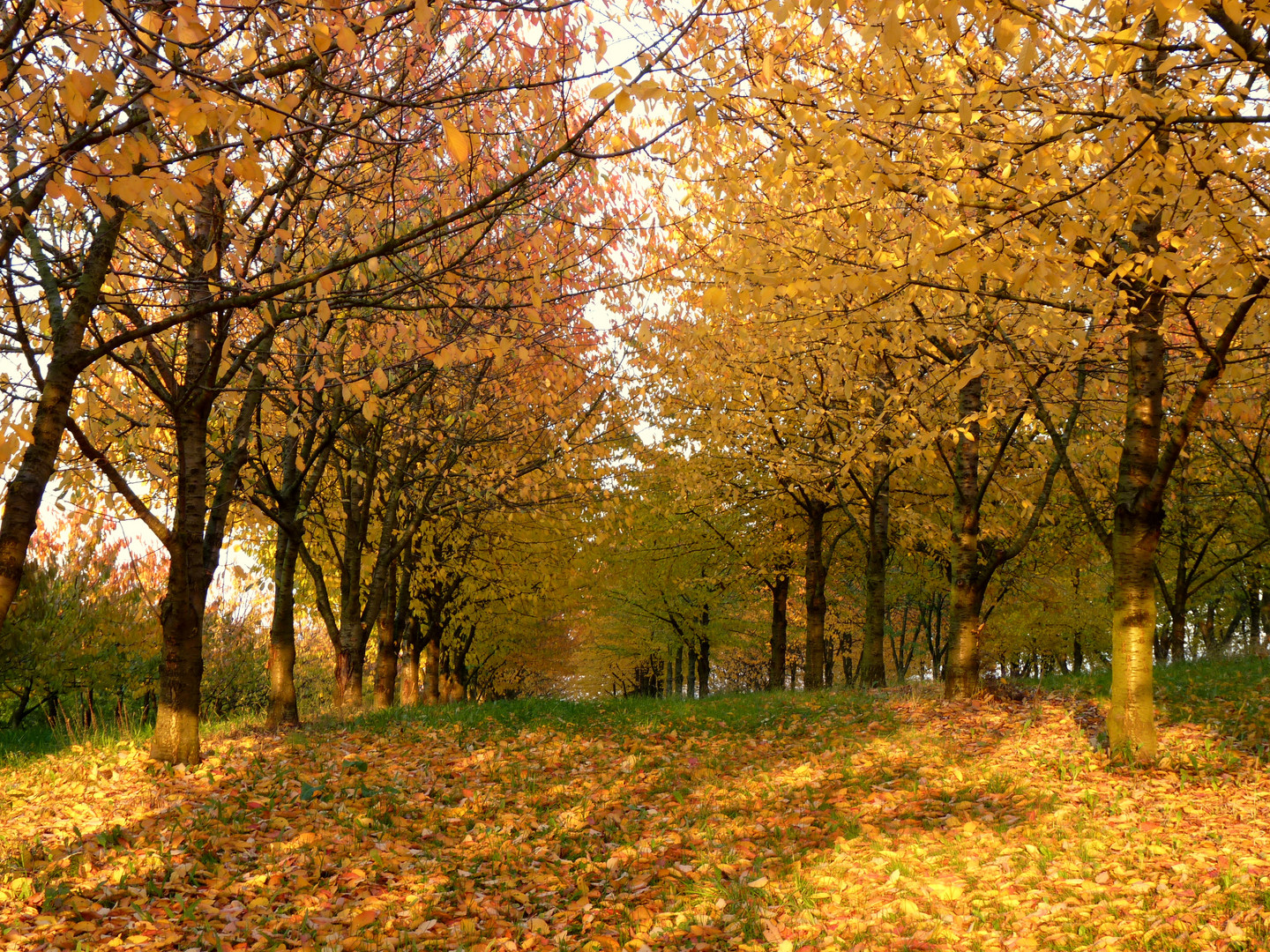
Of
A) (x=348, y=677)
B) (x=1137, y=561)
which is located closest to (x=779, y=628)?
(x=348, y=677)

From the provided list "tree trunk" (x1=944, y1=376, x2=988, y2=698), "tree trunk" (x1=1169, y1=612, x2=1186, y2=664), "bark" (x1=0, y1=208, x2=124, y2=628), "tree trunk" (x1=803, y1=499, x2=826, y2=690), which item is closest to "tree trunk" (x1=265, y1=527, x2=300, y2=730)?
"bark" (x1=0, y1=208, x2=124, y2=628)

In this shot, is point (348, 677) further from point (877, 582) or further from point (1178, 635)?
point (1178, 635)

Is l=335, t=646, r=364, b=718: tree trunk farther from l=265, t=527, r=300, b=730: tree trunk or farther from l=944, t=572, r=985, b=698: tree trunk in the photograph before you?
l=944, t=572, r=985, b=698: tree trunk

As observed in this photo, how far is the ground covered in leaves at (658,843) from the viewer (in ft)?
14.9

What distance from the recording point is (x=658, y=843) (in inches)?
240

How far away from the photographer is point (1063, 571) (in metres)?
21.9

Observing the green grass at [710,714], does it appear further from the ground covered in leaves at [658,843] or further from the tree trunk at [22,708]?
the tree trunk at [22,708]

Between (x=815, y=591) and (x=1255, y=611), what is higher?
(x=815, y=591)

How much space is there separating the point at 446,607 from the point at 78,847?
55.3ft

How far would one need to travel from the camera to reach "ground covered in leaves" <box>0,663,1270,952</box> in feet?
14.9

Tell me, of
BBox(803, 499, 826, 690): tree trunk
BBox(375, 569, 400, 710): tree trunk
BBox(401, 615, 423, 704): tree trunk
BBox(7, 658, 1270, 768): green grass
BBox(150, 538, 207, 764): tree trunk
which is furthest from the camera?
BBox(401, 615, 423, 704): tree trunk

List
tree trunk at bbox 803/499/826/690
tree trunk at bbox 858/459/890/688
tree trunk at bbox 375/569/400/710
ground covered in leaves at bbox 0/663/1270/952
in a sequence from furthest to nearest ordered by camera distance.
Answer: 1. tree trunk at bbox 803/499/826/690
2. tree trunk at bbox 375/569/400/710
3. tree trunk at bbox 858/459/890/688
4. ground covered in leaves at bbox 0/663/1270/952

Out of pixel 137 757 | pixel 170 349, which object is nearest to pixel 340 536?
pixel 170 349

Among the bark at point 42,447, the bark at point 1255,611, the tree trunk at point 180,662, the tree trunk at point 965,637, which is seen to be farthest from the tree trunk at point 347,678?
the bark at point 1255,611
